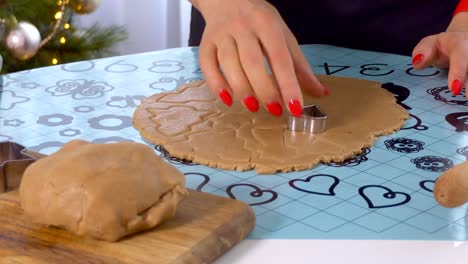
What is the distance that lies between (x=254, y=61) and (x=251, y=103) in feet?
0.20

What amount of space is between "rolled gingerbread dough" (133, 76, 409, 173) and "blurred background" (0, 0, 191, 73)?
708 mm

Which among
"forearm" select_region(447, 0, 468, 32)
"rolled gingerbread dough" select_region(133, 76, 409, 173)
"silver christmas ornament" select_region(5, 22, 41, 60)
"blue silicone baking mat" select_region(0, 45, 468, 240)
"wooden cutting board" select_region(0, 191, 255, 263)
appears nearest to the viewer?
"wooden cutting board" select_region(0, 191, 255, 263)

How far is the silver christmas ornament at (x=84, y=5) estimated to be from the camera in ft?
6.53

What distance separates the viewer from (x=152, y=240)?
664 mm

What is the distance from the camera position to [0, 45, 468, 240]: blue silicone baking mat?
2.46 feet

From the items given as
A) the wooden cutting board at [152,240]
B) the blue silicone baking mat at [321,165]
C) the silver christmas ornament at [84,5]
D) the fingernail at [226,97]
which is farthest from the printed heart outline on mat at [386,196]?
the silver christmas ornament at [84,5]

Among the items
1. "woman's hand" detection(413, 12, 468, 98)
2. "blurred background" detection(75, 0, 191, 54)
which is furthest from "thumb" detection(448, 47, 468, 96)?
"blurred background" detection(75, 0, 191, 54)

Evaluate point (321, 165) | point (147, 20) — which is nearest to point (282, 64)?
point (321, 165)

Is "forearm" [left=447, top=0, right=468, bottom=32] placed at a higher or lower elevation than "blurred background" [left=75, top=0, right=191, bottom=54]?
higher

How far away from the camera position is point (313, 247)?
2.29 ft

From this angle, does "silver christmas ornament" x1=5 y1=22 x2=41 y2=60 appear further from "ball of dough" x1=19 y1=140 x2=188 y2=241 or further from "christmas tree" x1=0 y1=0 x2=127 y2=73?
"ball of dough" x1=19 y1=140 x2=188 y2=241

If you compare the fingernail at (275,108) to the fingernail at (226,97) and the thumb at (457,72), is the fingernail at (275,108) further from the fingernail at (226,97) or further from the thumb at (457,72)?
the thumb at (457,72)

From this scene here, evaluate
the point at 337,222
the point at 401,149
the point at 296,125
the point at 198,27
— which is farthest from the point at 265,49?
the point at 198,27

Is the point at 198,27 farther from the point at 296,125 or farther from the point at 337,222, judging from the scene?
the point at 337,222
